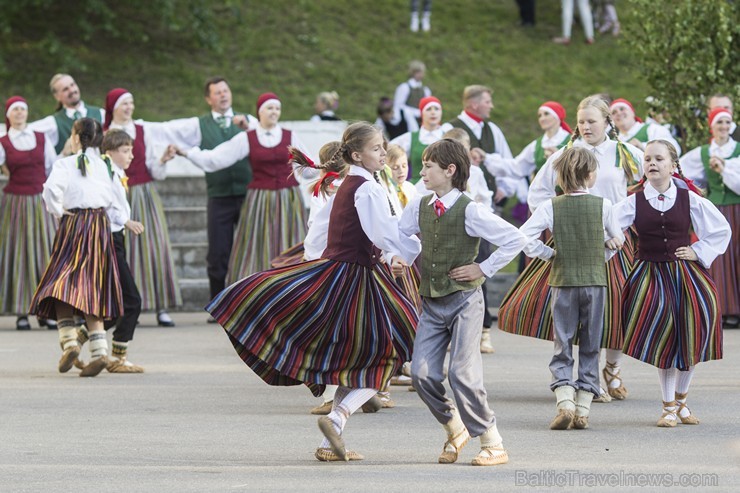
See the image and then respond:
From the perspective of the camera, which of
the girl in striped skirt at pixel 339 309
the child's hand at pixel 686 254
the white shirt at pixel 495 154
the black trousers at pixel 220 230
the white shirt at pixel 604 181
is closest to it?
the girl in striped skirt at pixel 339 309

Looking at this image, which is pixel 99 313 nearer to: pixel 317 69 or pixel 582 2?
pixel 317 69

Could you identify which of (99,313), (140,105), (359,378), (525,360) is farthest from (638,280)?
(140,105)

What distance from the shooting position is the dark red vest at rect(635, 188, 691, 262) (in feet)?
25.9

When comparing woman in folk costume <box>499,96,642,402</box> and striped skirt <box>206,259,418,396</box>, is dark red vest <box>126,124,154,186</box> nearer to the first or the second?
woman in folk costume <box>499,96,642,402</box>

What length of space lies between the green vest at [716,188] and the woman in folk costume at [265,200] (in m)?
3.46

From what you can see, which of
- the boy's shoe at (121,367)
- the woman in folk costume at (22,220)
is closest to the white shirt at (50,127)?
the woman in folk costume at (22,220)

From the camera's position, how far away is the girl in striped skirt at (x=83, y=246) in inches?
390

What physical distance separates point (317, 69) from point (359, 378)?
1712 cm

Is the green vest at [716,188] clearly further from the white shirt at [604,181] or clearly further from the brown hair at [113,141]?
the brown hair at [113,141]

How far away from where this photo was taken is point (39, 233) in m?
13.4

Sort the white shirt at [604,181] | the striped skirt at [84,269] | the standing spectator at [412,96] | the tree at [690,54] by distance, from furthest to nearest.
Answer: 1. the standing spectator at [412,96]
2. the tree at [690,54]
3. the striped skirt at [84,269]
4. the white shirt at [604,181]

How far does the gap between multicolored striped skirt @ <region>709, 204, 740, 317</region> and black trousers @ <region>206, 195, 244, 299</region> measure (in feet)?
14.0

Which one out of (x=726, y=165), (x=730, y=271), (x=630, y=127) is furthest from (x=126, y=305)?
(x=730, y=271)

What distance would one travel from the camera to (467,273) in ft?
21.7
